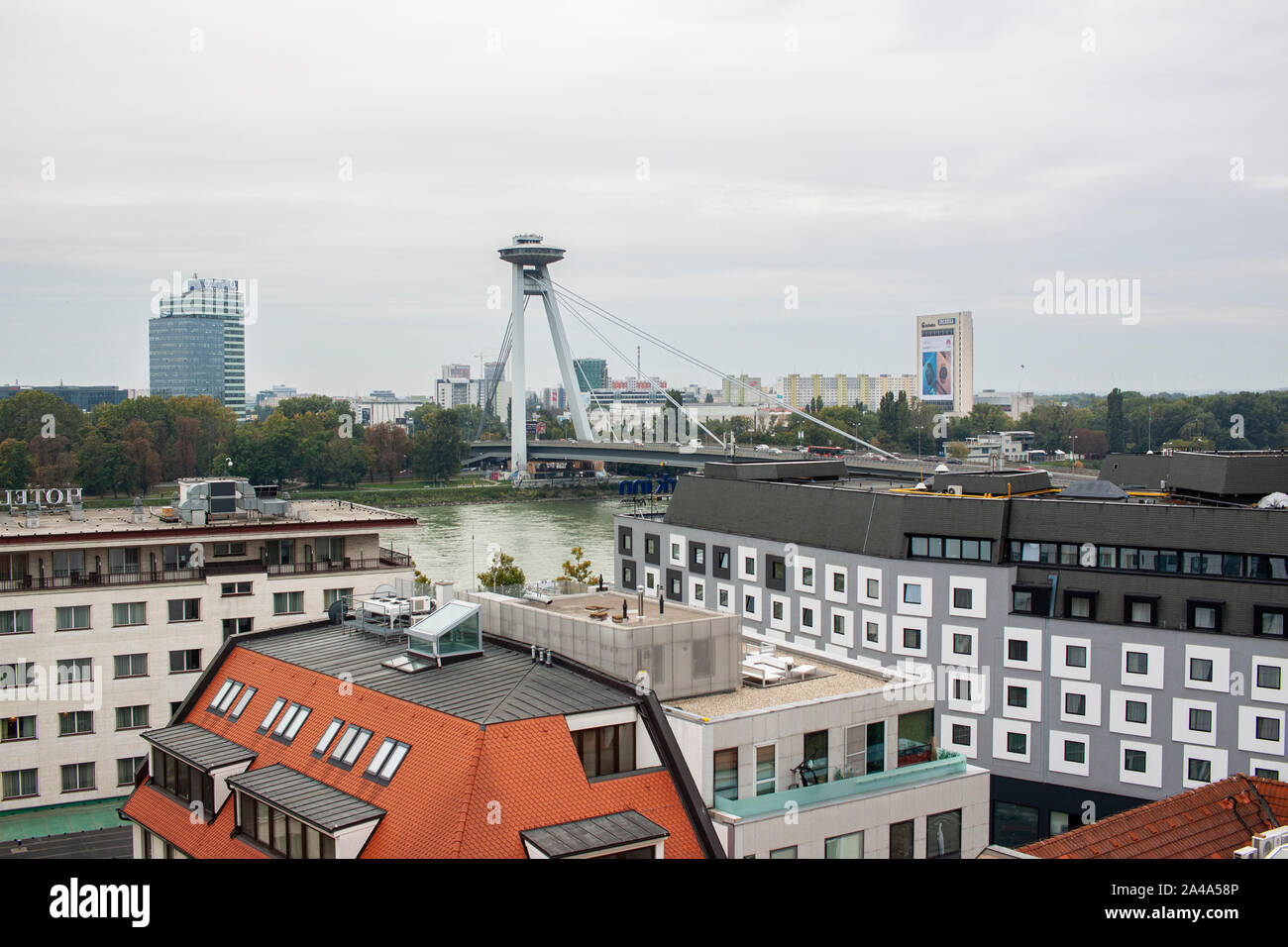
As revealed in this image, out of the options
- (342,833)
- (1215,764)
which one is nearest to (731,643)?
(342,833)

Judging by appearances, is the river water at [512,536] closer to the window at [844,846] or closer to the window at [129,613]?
the window at [129,613]

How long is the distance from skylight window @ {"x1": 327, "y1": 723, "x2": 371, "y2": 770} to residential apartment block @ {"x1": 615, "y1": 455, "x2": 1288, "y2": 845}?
692cm

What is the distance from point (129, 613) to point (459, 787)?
8.37 m

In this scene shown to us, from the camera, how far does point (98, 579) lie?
41.2 feet

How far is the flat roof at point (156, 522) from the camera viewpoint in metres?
12.7

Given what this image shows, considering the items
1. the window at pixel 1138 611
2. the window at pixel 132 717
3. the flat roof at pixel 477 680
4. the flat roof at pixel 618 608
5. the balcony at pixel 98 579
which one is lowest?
the window at pixel 132 717

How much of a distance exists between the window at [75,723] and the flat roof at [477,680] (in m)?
4.77

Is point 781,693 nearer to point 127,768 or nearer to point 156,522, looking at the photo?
point 127,768

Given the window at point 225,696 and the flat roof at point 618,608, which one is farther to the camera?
the window at point 225,696

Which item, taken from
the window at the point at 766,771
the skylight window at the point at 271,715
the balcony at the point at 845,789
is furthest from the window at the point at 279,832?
the window at the point at 766,771

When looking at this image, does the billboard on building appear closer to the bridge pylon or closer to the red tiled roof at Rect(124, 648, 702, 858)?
the bridge pylon

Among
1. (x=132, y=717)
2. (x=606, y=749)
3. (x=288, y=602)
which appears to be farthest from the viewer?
(x=288, y=602)

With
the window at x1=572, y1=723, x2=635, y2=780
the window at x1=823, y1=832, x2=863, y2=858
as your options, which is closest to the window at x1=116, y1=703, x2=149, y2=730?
the window at x1=572, y1=723, x2=635, y2=780

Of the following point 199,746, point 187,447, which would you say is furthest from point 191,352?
point 199,746
